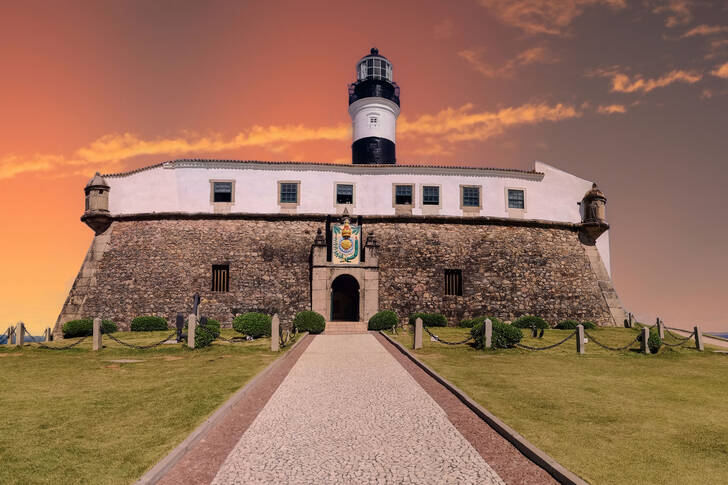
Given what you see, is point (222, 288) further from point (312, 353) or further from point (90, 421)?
point (90, 421)

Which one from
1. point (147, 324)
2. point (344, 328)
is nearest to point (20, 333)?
point (147, 324)

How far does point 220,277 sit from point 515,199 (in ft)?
69.2

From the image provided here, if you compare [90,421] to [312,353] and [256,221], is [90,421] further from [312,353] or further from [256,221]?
[256,221]

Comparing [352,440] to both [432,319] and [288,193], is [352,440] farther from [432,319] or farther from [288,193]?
[288,193]

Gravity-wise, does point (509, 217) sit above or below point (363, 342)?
above

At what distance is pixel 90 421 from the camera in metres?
7.68

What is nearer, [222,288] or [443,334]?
[443,334]

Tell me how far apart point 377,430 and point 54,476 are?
176 inches

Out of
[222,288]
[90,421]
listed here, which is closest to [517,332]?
[90,421]

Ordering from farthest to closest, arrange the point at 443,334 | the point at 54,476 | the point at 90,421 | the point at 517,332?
the point at 443,334, the point at 517,332, the point at 90,421, the point at 54,476

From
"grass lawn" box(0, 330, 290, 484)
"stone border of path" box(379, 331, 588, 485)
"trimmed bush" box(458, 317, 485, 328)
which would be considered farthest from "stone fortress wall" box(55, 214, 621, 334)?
"stone border of path" box(379, 331, 588, 485)

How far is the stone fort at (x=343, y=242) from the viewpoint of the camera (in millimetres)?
26984

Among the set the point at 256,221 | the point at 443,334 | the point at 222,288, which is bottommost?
the point at 443,334

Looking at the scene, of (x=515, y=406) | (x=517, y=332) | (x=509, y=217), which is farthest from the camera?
(x=509, y=217)
